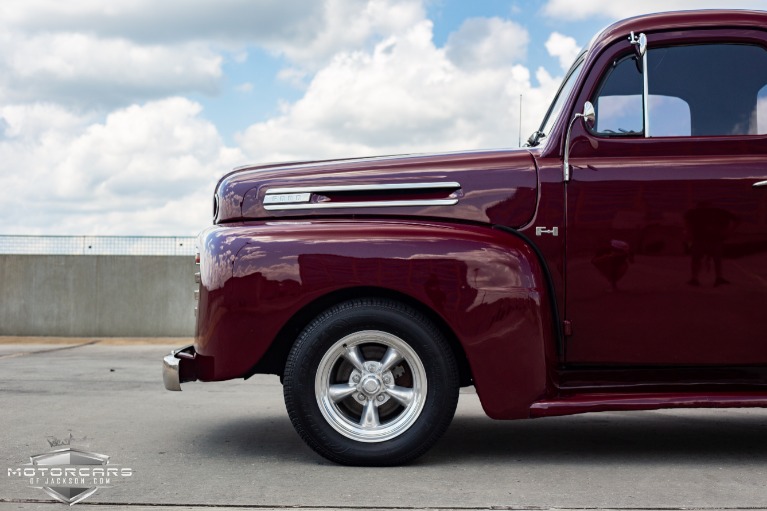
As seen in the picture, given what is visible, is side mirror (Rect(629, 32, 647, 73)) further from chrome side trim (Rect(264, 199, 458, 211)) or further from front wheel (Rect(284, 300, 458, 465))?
front wheel (Rect(284, 300, 458, 465))

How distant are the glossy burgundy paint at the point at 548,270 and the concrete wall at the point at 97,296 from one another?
1144 centimetres

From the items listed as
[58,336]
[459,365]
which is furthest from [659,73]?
[58,336]

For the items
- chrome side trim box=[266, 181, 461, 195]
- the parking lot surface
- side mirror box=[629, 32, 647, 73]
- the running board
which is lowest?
the parking lot surface

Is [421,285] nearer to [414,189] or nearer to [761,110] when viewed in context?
[414,189]

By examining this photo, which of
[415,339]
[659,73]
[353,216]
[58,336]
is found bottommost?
[58,336]

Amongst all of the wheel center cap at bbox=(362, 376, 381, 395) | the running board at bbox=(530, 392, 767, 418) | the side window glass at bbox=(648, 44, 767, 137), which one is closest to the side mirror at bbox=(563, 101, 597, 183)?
the side window glass at bbox=(648, 44, 767, 137)

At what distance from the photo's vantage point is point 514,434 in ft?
18.1

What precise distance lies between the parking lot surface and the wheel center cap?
0.37 m

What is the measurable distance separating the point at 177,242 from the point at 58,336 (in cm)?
274

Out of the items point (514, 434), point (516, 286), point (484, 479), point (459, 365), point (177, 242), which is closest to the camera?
point (484, 479)

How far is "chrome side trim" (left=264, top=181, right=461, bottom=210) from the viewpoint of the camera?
4.64 meters

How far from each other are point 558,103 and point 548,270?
1176mm

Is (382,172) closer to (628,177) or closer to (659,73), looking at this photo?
(628,177)

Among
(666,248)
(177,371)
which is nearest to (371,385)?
(177,371)
